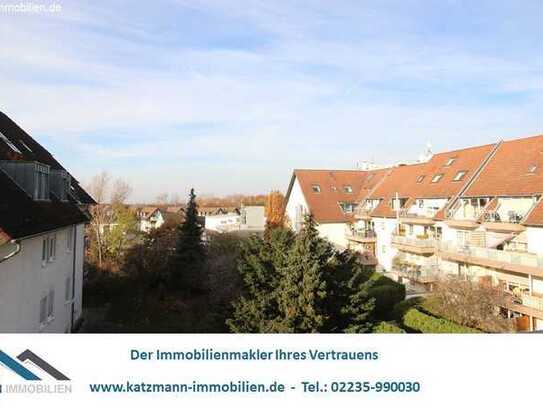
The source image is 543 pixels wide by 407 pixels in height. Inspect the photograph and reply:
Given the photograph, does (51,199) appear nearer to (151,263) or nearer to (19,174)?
(19,174)

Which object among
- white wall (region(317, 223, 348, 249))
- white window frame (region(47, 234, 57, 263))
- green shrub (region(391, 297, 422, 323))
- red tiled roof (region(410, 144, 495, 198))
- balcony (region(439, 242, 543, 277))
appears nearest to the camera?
white window frame (region(47, 234, 57, 263))

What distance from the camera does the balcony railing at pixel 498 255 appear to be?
617 inches

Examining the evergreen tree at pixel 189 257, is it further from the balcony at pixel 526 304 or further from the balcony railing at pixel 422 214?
the balcony at pixel 526 304

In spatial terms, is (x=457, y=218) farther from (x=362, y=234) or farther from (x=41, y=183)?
(x=41, y=183)

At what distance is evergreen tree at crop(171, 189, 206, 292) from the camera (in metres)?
20.7

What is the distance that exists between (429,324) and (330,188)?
2101 centimetres

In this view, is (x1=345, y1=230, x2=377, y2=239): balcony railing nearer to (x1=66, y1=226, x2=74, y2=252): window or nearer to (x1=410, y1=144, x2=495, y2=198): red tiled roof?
(x1=410, y1=144, x2=495, y2=198): red tiled roof

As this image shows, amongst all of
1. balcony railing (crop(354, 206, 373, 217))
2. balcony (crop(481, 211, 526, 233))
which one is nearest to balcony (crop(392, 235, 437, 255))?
balcony (crop(481, 211, 526, 233))

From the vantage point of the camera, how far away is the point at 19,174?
10484mm

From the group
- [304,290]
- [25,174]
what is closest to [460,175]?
[304,290]

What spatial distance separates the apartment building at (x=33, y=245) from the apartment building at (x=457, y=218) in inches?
591

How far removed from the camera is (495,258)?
689 inches
